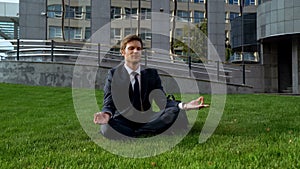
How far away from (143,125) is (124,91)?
0.54 meters

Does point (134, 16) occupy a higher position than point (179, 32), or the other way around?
point (134, 16)

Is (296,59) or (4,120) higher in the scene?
(296,59)

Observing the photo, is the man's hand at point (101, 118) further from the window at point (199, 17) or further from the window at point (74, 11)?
the window at point (199, 17)

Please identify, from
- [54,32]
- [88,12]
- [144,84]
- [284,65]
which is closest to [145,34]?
[88,12]

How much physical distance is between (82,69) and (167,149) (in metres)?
11.4

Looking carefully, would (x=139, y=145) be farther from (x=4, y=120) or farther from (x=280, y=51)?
(x=280, y=51)

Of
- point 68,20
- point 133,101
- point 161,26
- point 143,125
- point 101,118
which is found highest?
point 68,20

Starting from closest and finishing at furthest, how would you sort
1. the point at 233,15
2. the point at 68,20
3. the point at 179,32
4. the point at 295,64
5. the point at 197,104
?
the point at 197,104 → the point at 295,64 → the point at 179,32 → the point at 68,20 → the point at 233,15

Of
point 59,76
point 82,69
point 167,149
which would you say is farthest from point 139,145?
point 59,76

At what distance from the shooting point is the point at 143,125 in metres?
4.51

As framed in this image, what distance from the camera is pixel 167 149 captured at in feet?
11.9

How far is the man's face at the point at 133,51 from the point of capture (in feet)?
13.8

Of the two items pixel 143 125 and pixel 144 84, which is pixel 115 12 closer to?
pixel 144 84

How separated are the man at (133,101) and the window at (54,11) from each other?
70.6ft
